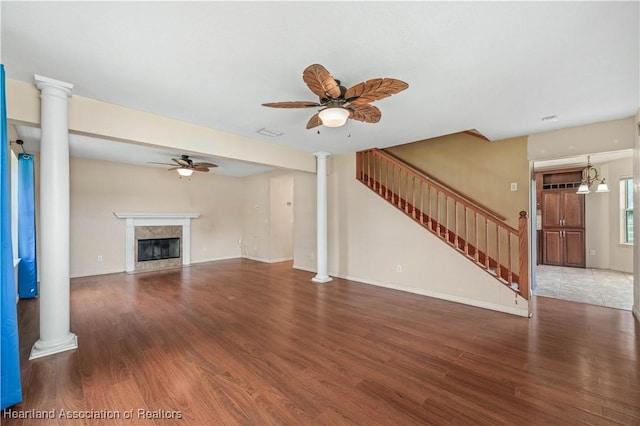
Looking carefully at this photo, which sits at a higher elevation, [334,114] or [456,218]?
[334,114]

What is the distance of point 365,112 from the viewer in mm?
2766

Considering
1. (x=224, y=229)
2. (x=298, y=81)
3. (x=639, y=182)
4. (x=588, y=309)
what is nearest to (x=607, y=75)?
(x=639, y=182)

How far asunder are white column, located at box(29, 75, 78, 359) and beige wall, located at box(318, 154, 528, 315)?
4385mm

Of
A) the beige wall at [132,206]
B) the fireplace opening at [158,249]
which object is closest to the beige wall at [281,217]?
the beige wall at [132,206]

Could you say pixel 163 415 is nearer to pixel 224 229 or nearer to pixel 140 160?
pixel 140 160

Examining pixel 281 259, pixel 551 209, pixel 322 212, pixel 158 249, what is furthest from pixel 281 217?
pixel 551 209

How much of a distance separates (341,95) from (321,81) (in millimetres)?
398

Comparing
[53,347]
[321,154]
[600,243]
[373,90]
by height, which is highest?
[321,154]

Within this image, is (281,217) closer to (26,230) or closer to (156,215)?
(156,215)

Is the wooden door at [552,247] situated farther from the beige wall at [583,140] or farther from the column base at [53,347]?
the column base at [53,347]

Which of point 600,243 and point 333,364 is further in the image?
point 600,243

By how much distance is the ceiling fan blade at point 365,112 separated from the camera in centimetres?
264

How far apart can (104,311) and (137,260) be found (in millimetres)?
3228

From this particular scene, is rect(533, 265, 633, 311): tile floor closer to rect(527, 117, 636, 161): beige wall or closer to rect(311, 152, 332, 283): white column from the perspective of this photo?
rect(527, 117, 636, 161): beige wall
